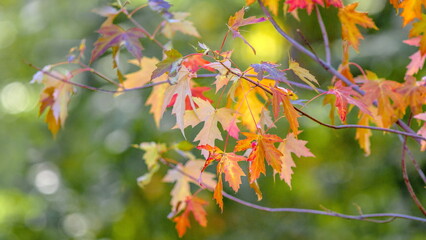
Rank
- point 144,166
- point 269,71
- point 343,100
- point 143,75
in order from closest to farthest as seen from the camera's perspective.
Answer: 1. point 269,71
2. point 343,100
3. point 143,75
4. point 144,166

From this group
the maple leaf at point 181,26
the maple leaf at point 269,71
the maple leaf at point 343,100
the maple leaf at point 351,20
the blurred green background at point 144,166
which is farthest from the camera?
the blurred green background at point 144,166

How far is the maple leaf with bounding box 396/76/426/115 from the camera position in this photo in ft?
3.52

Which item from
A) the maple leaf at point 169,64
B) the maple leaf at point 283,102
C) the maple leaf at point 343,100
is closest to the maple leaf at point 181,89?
the maple leaf at point 169,64

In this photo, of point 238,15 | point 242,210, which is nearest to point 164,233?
point 242,210

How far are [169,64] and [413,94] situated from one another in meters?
0.51

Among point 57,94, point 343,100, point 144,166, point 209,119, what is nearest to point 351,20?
point 343,100

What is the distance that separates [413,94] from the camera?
108cm

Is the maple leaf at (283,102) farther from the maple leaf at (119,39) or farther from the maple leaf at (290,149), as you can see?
the maple leaf at (119,39)

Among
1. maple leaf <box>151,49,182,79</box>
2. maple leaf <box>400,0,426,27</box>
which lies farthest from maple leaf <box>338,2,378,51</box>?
maple leaf <box>151,49,182,79</box>

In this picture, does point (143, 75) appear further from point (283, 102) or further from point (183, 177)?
point (283, 102)

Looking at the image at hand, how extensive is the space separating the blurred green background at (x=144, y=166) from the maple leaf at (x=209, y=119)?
191 cm

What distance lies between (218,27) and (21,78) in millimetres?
1827

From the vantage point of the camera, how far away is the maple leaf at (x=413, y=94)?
1074mm

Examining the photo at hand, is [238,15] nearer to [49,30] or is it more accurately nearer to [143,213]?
[143,213]
